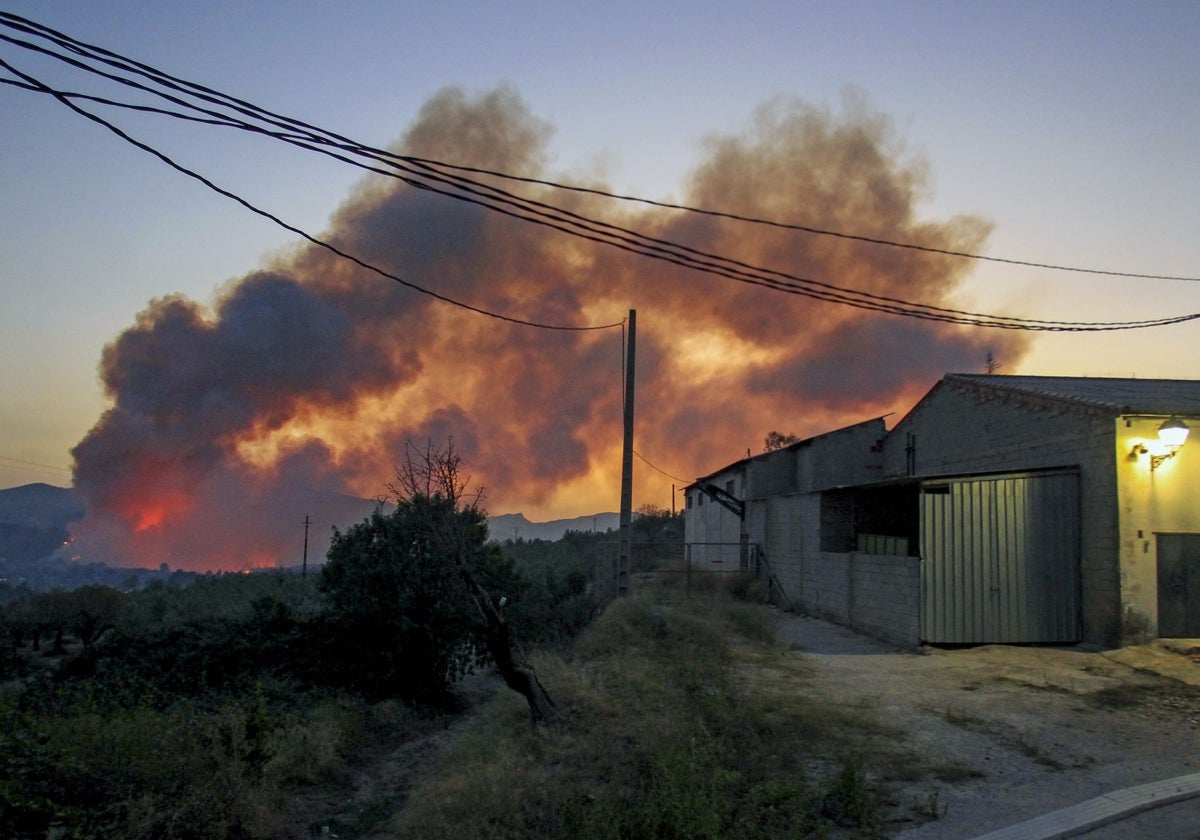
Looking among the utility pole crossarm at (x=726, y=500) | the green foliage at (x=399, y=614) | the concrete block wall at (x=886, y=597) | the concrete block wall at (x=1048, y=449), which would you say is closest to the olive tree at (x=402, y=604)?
the green foliage at (x=399, y=614)

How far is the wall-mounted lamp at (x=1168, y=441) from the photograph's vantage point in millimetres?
14336

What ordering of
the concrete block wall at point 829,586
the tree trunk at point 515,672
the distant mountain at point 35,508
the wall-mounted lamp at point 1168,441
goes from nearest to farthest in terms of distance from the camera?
1. the tree trunk at point 515,672
2. the wall-mounted lamp at point 1168,441
3. the concrete block wall at point 829,586
4. the distant mountain at point 35,508

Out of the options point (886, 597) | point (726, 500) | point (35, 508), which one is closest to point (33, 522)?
point (35, 508)

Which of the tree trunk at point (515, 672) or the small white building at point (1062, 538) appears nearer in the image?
the tree trunk at point (515, 672)

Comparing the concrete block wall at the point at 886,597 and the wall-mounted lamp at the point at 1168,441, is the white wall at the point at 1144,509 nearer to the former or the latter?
the wall-mounted lamp at the point at 1168,441

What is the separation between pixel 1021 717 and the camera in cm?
1017

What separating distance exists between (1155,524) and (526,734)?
492 inches

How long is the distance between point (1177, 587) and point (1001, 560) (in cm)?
305

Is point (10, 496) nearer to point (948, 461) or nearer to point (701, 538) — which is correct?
point (701, 538)

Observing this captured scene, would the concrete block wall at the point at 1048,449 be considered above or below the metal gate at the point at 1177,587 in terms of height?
above

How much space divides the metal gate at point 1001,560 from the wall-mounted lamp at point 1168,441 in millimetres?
1347

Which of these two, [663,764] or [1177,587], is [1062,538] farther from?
[663,764]

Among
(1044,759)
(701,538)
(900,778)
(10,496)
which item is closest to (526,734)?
(900,778)

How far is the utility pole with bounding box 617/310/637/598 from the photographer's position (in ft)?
62.8
